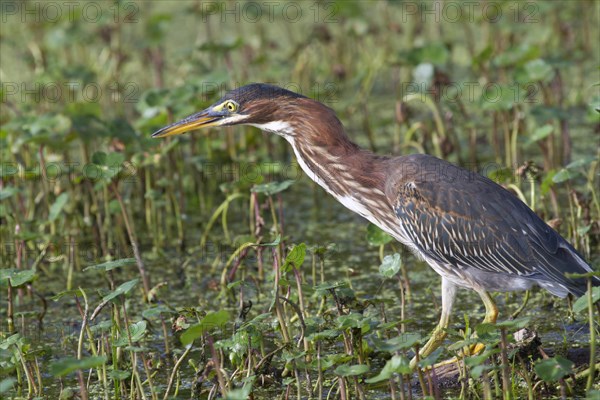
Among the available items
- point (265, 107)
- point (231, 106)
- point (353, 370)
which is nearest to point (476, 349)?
point (353, 370)

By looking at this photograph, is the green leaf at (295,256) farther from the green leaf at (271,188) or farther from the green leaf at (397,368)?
the green leaf at (271,188)

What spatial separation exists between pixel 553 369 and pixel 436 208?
46.3 inches

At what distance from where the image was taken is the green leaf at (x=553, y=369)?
12.7 ft

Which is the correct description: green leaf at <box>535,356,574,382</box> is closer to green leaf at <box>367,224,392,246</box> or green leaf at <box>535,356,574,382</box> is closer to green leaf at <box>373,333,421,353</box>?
green leaf at <box>373,333,421,353</box>

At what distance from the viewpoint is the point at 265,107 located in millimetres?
5168

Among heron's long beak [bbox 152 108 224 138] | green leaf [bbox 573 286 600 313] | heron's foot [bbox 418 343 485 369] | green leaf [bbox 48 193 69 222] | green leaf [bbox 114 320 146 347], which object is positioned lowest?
heron's foot [bbox 418 343 485 369]

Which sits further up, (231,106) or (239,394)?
(231,106)

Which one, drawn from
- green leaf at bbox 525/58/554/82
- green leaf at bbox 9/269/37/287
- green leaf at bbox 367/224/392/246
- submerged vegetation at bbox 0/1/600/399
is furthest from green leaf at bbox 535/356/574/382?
green leaf at bbox 525/58/554/82

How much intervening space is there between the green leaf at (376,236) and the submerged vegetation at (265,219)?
146 mm

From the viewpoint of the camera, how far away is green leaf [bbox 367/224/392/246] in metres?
5.54

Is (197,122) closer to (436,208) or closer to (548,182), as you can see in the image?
(436,208)

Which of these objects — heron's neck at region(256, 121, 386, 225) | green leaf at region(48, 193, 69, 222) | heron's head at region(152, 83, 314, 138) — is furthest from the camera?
green leaf at region(48, 193, 69, 222)

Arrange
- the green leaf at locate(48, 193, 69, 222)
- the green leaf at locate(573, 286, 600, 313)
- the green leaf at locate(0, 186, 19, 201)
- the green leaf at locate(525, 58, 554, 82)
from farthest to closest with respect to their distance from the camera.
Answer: the green leaf at locate(525, 58, 554, 82)
the green leaf at locate(48, 193, 69, 222)
the green leaf at locate(0, 186, 19, 201)
the green leaf at locate(573, 286, 600, 313)

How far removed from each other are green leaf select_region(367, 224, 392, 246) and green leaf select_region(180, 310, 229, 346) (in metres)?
1.67
